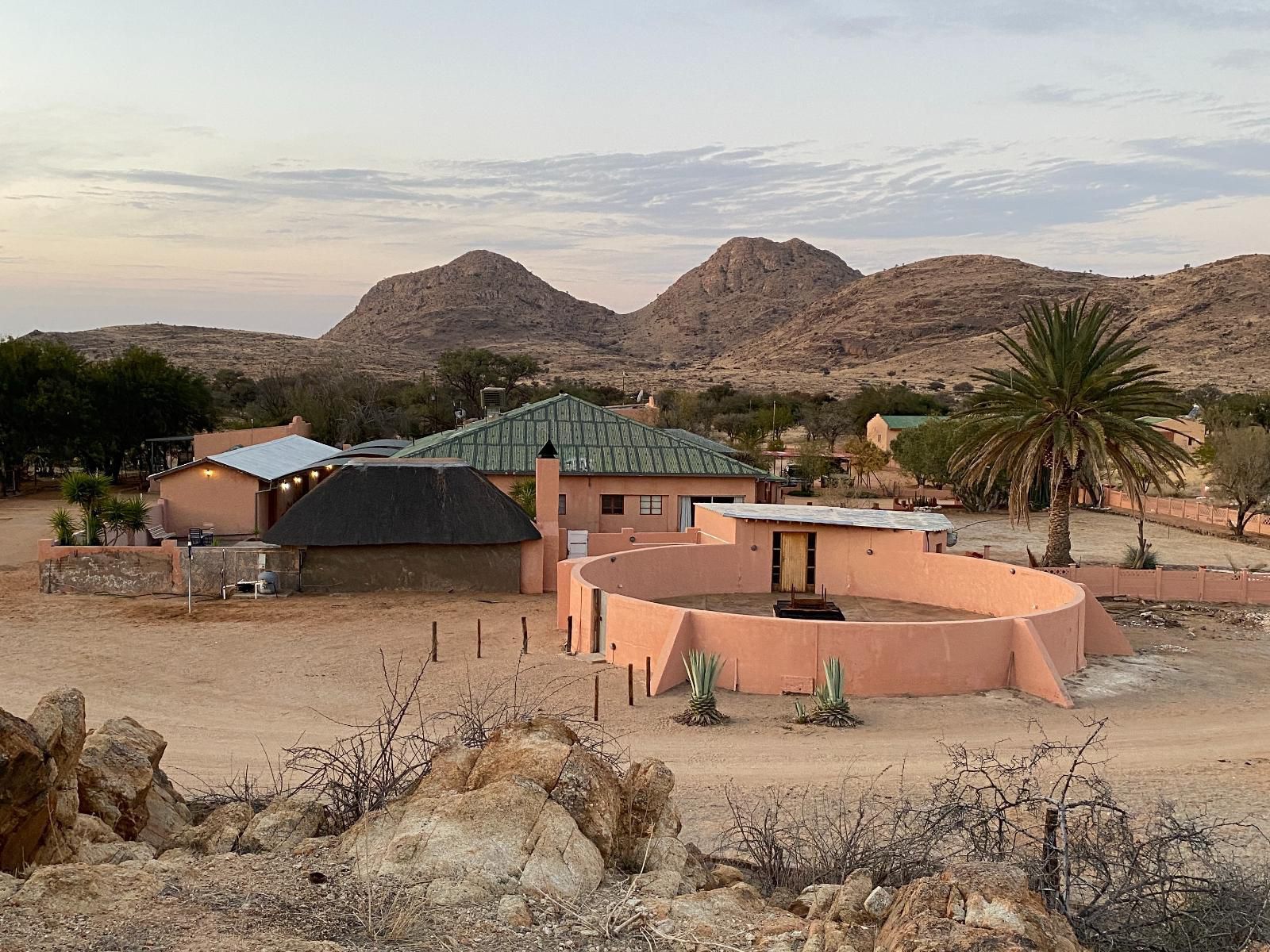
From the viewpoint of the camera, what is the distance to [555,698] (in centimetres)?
1670

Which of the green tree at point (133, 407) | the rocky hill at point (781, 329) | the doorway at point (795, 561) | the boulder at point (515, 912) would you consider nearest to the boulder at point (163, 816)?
the boulder at point (515, 912)

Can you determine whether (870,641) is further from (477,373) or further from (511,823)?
(477,373)

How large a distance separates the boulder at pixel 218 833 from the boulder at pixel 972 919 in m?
4.79

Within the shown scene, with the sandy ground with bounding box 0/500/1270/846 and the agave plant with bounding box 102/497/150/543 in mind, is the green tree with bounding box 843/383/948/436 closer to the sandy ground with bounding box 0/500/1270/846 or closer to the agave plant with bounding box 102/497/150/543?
the sandy ground with bounding box 0/500/1270/846

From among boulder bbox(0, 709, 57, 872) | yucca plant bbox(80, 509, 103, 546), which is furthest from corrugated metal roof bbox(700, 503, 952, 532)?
boulder bbox(0, 709, 57, 872)

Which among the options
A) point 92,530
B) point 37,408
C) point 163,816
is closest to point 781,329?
point 37,408

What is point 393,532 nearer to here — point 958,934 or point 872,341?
point 958,934

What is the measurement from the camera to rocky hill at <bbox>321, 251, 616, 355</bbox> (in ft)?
564

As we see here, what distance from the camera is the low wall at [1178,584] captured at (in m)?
27.2

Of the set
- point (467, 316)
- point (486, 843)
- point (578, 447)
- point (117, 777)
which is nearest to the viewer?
point (486, 843)

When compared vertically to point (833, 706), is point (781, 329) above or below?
above

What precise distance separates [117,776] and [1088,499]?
46.7 m

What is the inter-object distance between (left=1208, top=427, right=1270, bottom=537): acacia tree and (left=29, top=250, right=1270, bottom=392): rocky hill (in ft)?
168

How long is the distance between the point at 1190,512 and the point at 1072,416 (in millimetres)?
22173
